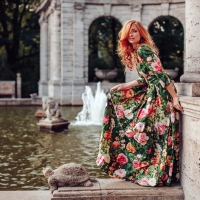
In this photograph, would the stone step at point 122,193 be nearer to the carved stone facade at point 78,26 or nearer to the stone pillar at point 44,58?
the carved stone facade at point 78,26

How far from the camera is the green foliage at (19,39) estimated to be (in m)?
38.0

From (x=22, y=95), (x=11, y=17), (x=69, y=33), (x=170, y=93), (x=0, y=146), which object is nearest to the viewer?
(x=170, y=93)

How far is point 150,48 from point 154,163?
1387 millimetres

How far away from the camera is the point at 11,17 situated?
42531 mm

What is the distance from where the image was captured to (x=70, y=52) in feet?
93.1

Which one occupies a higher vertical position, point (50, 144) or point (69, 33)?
point (69, 33)

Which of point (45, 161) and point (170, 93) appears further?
point (45, 161)

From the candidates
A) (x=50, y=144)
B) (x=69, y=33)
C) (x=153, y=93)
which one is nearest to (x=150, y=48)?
(x=153, y=93)

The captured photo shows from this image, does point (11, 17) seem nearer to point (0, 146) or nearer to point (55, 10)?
point (55, 10)

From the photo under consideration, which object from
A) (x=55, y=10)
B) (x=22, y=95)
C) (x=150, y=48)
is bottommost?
(x=22, y=95)

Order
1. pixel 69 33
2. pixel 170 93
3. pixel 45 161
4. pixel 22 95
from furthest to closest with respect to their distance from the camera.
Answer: pixel 22 95, pixel 69 33, pixel 45 161, pixel 170 93

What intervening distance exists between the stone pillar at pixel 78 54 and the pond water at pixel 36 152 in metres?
10.8

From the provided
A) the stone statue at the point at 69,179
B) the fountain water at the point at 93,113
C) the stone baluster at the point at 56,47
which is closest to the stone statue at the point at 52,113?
the fountain water at the point at 93,113

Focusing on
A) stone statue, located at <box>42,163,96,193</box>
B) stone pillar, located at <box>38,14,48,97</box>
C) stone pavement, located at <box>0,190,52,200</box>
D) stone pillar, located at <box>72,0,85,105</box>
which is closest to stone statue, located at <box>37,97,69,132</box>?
stone pavement, located at <box>0,190,52,200</box>
